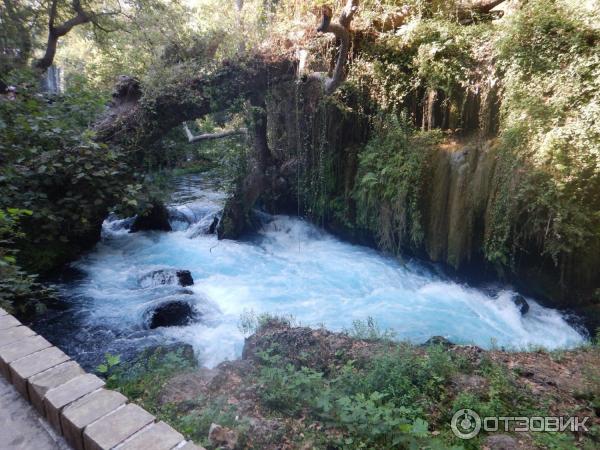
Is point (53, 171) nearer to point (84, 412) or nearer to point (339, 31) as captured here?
point (84, 412)

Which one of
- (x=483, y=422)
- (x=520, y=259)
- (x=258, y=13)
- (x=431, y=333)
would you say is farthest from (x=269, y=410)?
(x=258, y=13)

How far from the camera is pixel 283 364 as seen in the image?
406 centimetres

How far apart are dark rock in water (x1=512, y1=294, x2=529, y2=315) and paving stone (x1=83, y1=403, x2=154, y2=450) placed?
6.44 metres

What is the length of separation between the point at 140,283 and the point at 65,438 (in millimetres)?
5698

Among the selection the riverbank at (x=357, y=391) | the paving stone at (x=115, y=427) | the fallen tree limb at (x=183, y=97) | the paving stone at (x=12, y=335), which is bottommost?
the riverbank at (x=357, y=391)

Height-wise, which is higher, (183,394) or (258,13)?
(258,13)

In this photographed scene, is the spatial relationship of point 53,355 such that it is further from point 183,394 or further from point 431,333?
point 431,333

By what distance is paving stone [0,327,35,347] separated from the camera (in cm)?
221

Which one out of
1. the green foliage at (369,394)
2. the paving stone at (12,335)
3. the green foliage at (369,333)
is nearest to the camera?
the paving stone at (12,335)

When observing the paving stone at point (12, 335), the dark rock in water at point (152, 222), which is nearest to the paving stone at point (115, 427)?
the paving stone at point (12, 335)

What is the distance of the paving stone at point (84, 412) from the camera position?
167cm

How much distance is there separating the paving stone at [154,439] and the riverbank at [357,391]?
3.77 feet

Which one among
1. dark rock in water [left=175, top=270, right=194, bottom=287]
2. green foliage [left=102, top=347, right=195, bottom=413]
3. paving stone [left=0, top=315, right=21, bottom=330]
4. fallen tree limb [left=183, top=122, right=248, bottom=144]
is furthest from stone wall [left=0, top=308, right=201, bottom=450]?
fallen tree limb [left=183, top=122, right=248, bottom=144]

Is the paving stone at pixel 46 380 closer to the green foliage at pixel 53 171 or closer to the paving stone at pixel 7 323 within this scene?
the paving stone at pixel 7 323
